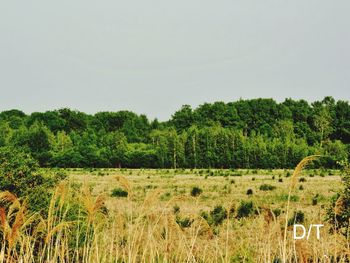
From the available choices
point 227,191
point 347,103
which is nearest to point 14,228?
point 227,191

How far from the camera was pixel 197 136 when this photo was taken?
235 feet

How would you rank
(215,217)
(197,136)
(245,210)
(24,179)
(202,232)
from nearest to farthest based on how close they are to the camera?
(24,179) < (202,232) < (215,217) < (245,210) < (197,136)

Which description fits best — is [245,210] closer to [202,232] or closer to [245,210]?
[245,210]

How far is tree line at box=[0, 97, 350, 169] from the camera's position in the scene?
67.4 meters

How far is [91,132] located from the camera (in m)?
86.2

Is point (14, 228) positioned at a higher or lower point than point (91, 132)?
lower

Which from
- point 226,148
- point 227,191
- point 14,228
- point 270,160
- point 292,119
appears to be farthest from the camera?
point 292,119

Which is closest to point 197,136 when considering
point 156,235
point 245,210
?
point 245,210

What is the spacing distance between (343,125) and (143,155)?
42.1 m

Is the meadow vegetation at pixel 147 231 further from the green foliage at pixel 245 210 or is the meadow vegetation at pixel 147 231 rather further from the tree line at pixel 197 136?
the tree line at pixel 197 136

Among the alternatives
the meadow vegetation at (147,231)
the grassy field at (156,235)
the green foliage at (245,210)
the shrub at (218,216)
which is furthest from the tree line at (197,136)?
the meadow vegetation at (147,231)

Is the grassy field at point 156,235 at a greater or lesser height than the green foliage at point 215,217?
greater

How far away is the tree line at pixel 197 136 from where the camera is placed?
67375 mm

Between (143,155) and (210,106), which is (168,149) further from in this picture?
(210,106)
